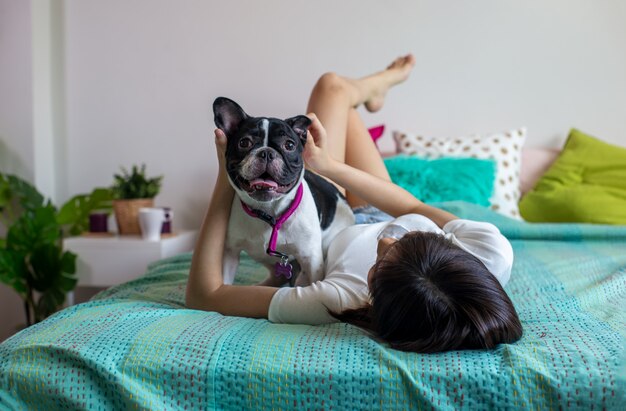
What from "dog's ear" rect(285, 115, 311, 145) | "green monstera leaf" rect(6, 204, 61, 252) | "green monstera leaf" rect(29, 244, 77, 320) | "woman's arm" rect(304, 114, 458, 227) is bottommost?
"green monstera leaf" rect(29, 244, 77, 320)

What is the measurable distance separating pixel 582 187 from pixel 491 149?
43 centimetres

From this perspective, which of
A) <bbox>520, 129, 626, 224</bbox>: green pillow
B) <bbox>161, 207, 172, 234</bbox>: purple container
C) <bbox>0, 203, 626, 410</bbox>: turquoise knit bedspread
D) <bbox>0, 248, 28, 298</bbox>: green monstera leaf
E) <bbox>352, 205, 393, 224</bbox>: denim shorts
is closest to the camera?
<bbox>0, 203, 626, 410</bbox>: turquoise knit bedspread

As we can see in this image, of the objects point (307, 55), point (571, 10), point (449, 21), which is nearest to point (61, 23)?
point (307, 55)

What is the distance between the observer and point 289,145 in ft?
3.91

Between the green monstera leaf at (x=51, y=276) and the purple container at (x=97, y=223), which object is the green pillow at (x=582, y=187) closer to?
the purple container at (x=97, y=223)

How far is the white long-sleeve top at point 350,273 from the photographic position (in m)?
1.13

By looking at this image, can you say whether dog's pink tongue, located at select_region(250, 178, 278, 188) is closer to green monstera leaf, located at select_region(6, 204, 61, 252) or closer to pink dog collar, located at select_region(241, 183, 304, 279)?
pink dog collar, located at select_region(241, 183, 304, 279)

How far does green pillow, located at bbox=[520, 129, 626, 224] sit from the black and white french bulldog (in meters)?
1.42

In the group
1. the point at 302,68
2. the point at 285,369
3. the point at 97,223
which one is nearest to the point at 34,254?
the point at 97,223

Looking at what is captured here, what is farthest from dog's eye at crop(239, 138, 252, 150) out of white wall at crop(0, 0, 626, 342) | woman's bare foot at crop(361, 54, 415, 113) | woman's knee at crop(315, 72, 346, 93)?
white wall at crop(0, 0, 626, 342)

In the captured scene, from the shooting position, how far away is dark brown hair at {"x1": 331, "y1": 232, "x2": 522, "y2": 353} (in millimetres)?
956

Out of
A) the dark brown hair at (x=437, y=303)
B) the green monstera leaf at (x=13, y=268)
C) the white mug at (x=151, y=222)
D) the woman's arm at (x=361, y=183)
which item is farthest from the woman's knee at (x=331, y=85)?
the green monstera leaf at (x=13, y=268)

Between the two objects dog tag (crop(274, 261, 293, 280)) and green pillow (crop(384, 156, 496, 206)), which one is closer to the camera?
dog tag (crop(274, 261, 293, 280))

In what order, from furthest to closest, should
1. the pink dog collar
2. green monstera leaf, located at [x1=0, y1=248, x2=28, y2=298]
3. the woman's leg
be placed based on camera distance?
green monstera leaf, located at [x1=0, y1=248, x2=28, y2=298] → the woman's leg → the pink dog collar
